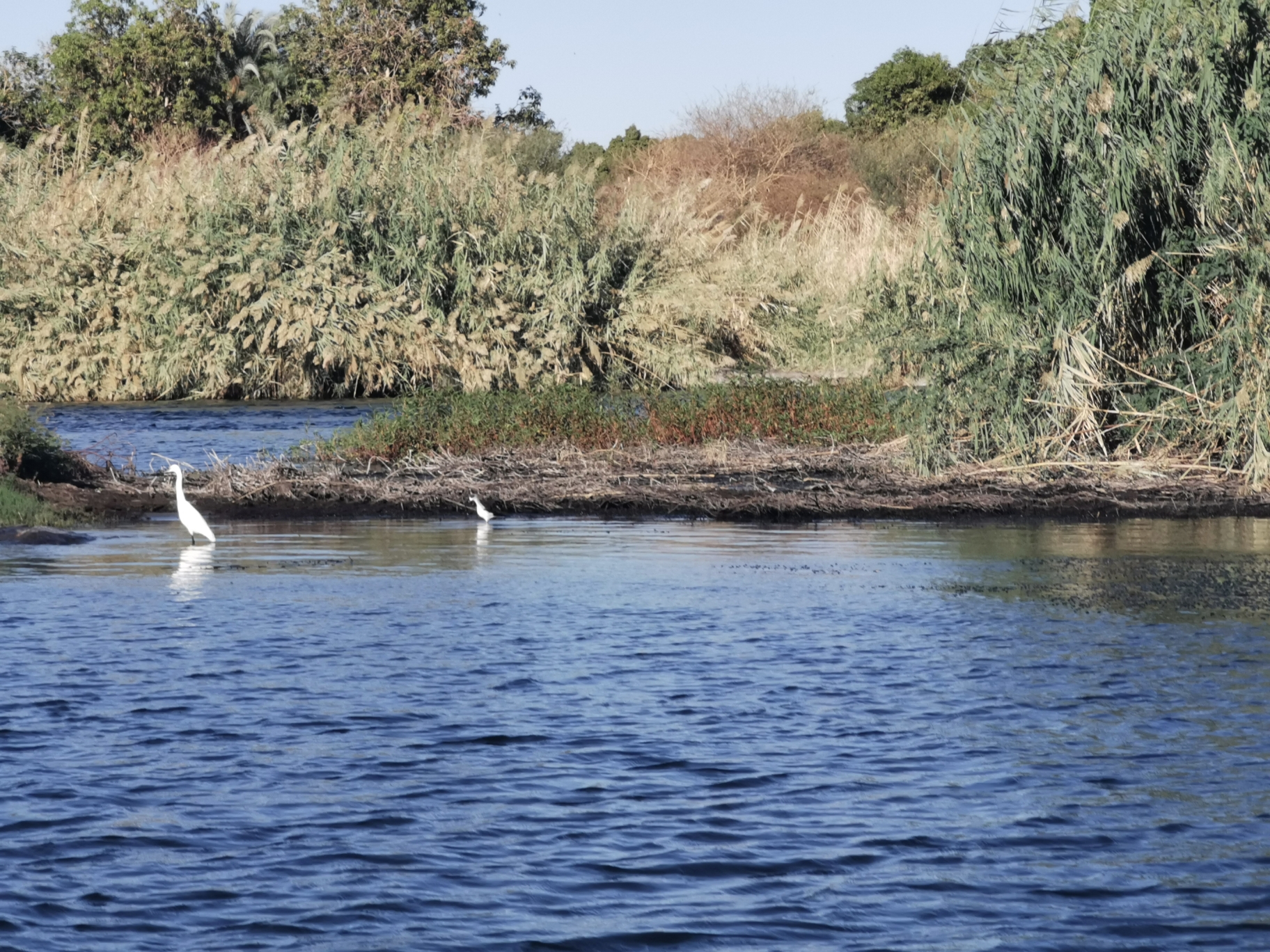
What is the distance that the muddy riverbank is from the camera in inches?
684

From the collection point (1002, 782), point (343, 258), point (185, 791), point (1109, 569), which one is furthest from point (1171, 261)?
point (343, 258)

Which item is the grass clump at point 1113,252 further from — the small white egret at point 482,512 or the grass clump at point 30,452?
the grass clump at point 30,452

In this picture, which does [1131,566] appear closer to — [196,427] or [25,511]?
[25,511]

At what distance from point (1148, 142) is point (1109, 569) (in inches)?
228

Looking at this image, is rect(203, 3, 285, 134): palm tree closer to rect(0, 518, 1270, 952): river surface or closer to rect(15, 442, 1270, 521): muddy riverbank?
rect(15, 442, 1270, 521): muddy riverbank

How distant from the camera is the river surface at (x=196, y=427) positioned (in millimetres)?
23812

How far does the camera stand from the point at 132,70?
5791cm

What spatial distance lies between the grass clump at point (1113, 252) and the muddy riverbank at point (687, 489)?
52 cm

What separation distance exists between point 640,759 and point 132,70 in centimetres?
5493

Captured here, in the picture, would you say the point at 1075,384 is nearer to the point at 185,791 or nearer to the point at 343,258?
the point at 185,791

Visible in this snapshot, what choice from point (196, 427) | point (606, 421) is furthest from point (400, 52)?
point (606, 421)

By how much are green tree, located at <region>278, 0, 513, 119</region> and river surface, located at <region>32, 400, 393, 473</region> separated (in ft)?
80.0

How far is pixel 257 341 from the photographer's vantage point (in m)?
34.7

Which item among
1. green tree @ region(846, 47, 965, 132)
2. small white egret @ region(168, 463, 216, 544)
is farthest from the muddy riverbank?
green tree @ region(846, 47, 965, 132)
